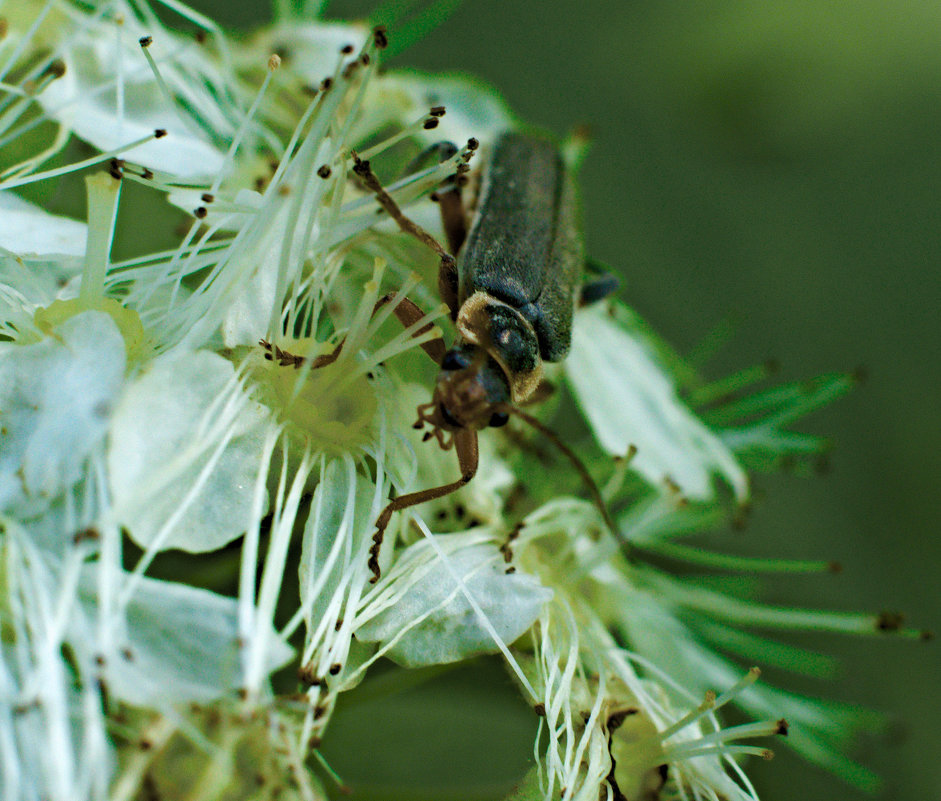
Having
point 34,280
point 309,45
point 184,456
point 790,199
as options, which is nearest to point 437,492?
point 184,456

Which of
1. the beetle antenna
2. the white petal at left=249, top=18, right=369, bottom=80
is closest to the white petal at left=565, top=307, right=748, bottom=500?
the beetle antenna

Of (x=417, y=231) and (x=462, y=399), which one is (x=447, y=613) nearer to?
(x=462, y=399)

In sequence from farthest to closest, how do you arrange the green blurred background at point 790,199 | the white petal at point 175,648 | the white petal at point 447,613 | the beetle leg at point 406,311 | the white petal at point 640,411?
the green blurred background at point 790,199 → the white petal at point 640,411 → the beetle leg at point 406,311 → the white petal at point 447,613 → the white petal at point 175,648

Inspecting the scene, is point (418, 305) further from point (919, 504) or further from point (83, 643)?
point (919, 504)

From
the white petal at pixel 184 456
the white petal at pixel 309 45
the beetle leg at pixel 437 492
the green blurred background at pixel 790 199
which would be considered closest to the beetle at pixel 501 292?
the beetle leg at pixel 437 492

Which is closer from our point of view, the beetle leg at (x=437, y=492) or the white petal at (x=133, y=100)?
the beetle leg at (x=437, y=492)

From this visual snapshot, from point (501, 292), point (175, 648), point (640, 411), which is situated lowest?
point (640, 411)

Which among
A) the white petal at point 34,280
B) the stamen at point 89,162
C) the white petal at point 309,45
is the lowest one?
the white petal at point 34,280

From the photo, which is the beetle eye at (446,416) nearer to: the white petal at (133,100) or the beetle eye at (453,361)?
the beetle eye at (453,361)
